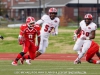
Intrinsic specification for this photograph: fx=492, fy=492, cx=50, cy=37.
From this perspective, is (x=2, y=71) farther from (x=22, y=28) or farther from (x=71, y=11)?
(x=71, y=11)

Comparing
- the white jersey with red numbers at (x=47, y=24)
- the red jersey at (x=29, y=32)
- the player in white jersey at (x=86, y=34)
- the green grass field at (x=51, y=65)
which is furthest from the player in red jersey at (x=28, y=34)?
the white jersey with red numbers at (x=47, y=24)

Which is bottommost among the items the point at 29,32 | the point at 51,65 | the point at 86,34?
the point at 51,65

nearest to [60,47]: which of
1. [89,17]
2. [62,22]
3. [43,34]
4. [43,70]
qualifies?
[43,34]

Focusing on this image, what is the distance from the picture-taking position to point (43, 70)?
499 inches

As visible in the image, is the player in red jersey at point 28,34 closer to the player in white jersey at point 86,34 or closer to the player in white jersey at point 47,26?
the player in white jersey at point 86,34

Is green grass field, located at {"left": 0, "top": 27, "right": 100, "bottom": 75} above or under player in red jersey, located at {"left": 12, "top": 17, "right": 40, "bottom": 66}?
under

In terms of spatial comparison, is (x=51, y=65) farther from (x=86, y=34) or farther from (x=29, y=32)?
(x=86, y=34)

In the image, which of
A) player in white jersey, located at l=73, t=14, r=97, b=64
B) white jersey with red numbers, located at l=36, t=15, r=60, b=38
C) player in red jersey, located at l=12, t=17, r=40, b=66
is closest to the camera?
player in red jersey, located at l=12, t=17, r=40, b=66

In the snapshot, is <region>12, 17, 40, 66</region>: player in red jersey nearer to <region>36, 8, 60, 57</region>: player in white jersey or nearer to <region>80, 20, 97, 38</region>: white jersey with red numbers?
<region>80, 20, 97, 38</region>: white jersey with red numbers

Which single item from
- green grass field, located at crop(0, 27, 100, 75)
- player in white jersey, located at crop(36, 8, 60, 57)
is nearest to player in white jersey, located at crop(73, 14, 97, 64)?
green grass field, located at crop(0, 27, 100, 75)

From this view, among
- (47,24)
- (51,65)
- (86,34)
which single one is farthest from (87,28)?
(47,24)

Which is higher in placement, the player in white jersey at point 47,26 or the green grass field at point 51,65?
the player in white jersey at point 47,26

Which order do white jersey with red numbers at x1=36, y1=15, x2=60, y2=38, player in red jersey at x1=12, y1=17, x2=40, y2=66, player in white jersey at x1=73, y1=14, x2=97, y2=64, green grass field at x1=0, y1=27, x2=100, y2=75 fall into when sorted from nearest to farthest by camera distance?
green grass field at x1=0, y1=27, x2=100, y2=75 < player in red jersey at x1=12, y1=17, x2=40, y2=66 < player in white jersey at x1=73, y1=14, x2=97, y2=64 < white jersey with red numbers at x1=36, y1=15, x2=60, y2=38

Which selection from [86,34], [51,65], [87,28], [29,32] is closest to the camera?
[51,65]
